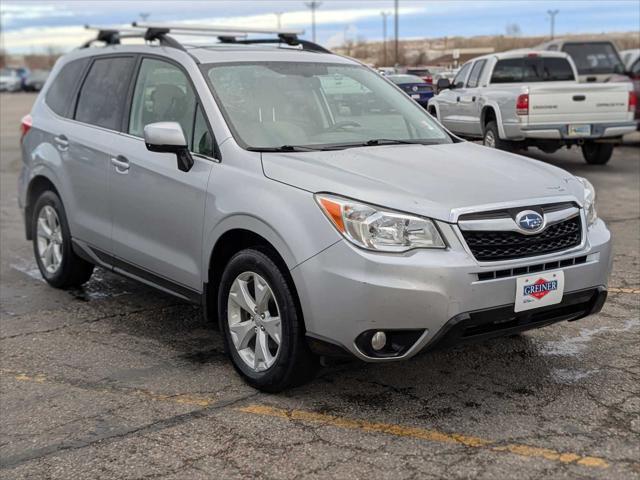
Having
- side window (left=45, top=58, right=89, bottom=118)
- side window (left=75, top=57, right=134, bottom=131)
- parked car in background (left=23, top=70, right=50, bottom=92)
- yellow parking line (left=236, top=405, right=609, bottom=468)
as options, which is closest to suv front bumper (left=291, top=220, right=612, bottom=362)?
yellow parking line (left=236, top=405, right=609, bottom=468)

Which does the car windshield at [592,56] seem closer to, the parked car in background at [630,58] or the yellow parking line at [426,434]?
the parked car in background at [630,58]

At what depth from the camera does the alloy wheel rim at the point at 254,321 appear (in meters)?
4.24

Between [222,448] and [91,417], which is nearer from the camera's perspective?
[222,448]

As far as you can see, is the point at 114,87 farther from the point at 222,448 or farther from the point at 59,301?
the point at 222,448

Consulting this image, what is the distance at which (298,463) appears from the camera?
11.7 feet

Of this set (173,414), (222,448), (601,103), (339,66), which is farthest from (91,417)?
(601,103)

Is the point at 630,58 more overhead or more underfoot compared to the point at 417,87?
more underfoot

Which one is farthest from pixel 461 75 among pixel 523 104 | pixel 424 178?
pixel 424 178

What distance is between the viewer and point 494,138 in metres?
12.8

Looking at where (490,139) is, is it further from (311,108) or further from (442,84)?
(311,108)

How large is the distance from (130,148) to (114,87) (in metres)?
0.72

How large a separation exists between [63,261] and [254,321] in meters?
2.54

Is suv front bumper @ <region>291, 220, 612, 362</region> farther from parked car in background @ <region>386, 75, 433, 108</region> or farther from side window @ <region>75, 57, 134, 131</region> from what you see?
parked car in background @ <region>386, 75, 433, 108</region>

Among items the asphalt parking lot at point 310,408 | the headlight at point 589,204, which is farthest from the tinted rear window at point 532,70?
the headlight at point 589,204
